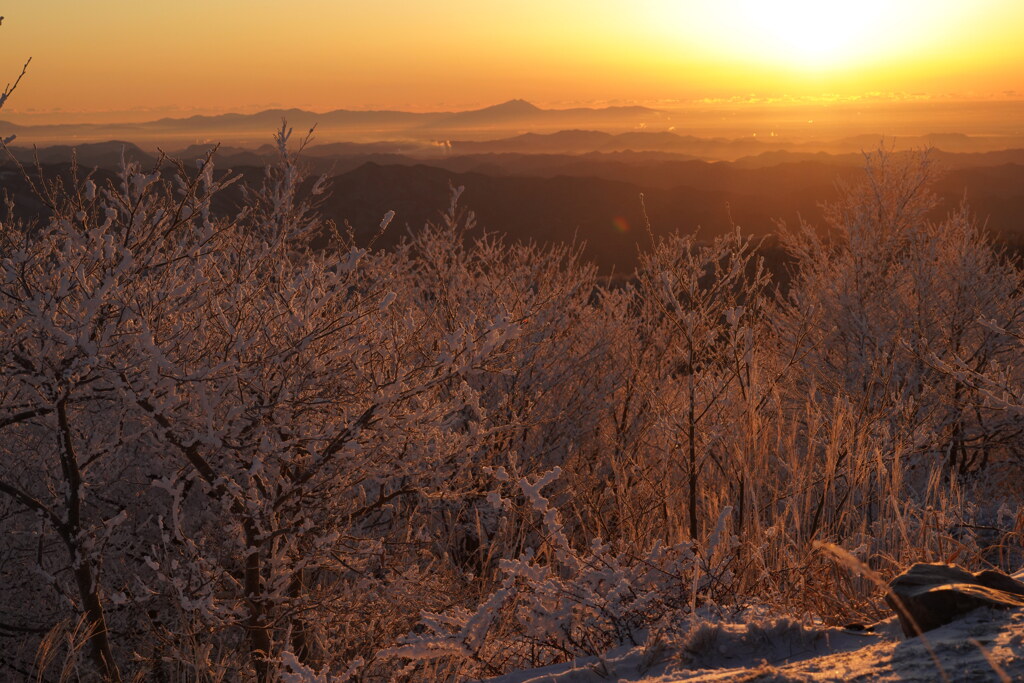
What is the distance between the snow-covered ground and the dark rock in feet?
0.11

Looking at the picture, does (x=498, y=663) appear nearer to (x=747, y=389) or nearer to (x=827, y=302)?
(x=747, y=389)

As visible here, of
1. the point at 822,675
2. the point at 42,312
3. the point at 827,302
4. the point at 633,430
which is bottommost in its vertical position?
the point at 633,430

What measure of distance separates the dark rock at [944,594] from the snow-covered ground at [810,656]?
0.11ft

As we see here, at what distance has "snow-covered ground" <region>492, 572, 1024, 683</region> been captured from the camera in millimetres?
1961

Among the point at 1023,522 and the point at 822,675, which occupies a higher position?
the point at 822,675

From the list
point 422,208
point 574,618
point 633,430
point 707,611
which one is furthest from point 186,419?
point 422,208

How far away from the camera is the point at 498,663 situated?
10.2ft

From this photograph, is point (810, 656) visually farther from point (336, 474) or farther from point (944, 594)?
point (336, 474)

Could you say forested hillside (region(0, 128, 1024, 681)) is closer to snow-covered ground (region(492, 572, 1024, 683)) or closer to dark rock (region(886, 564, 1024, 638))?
snow-covered ground (region(492, 572, 1024, 683))

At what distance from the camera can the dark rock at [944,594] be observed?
2264 mm

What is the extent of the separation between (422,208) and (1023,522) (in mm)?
111836

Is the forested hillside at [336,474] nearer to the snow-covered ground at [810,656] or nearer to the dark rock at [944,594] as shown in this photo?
the snow-covered ground at [810,656]

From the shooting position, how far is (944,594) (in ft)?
7.52

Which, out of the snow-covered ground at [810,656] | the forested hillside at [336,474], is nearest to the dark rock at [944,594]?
the snow-covered ground at [810,656]
